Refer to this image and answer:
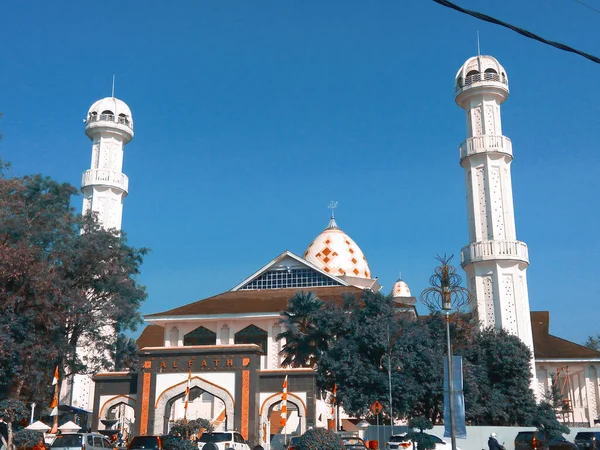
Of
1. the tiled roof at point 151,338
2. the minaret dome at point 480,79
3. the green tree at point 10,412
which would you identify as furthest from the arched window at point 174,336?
the minaret dome at point 480,79

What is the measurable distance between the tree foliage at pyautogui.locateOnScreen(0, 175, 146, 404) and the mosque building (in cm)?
261

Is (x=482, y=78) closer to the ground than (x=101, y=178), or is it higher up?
higher up

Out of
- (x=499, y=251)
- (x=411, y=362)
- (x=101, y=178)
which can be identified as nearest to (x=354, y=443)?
(x=411, y=362)

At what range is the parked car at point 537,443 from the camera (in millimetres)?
25648

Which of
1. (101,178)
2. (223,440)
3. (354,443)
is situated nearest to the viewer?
(223,440)

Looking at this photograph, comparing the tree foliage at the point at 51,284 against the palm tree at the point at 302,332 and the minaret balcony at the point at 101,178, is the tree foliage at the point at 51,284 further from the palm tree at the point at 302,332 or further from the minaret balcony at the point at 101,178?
the minaret balcony at the point at 101,178

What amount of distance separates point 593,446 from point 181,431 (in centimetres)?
1571

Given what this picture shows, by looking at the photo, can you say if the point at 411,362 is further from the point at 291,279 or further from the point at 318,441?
the point at 291,279

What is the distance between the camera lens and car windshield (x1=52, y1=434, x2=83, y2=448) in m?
19.8

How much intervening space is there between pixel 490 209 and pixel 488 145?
12.7 feet

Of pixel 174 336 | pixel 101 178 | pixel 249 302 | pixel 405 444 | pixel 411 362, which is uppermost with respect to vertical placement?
pixel 101 178

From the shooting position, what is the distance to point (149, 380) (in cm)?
3034

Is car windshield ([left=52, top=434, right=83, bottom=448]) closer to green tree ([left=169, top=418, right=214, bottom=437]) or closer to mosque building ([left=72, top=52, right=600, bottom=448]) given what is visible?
green tree ([left=169, top=418, right=214, bottom=437])

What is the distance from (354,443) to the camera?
23500mm
